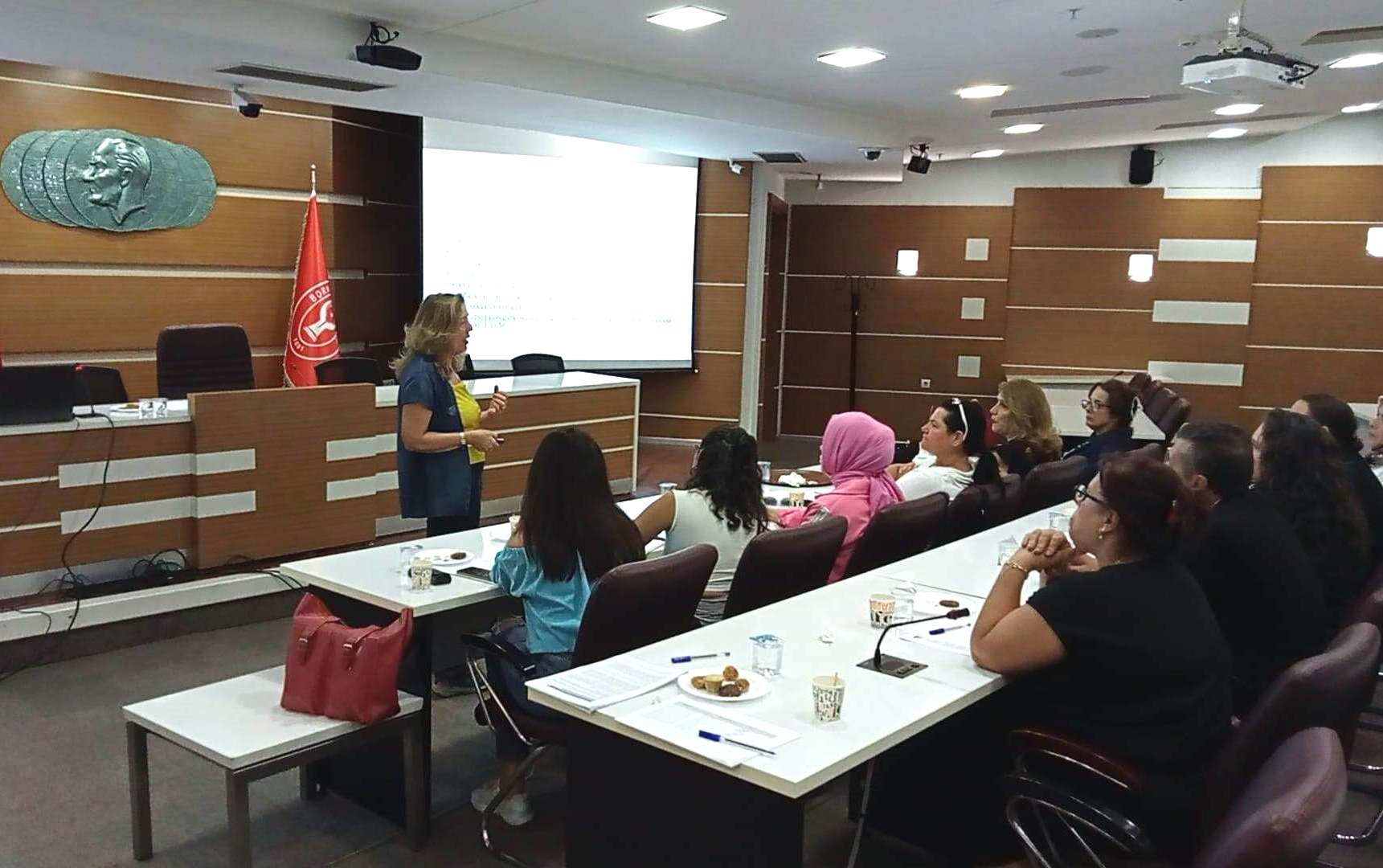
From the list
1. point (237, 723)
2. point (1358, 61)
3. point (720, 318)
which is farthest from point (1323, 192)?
point (237, 723)

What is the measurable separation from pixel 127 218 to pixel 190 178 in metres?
0.47

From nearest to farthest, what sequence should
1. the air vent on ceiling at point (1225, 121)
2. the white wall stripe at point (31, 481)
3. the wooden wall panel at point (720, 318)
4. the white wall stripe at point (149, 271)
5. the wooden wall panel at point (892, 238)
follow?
1. the white wall stripe at point (31, 481)
2. the white wall stripe at point (149, 271)
3. the air vent on ceiling at point (1225, 121)
4. the wooden wall panel at point (720, 318)
5. the wooden wall panel at point (892, 238)

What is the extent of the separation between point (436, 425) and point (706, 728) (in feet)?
7.42

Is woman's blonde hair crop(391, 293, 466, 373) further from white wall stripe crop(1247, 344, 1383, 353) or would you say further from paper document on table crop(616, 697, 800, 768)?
white wall stripe crop(1247, 344, 1383, 353)

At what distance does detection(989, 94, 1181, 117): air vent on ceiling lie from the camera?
A: 7.02 metres

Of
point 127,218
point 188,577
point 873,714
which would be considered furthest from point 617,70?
point 873,714

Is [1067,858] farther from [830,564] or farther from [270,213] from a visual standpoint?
[270,213]

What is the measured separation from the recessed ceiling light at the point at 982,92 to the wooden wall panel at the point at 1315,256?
4.26 m

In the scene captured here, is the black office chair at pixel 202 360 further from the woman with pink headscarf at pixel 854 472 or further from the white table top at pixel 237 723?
the woman with pink headscarf at pixel 854 472

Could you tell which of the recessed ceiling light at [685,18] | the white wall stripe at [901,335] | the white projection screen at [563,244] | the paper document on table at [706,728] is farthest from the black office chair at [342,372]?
the white wall stripe at [901,335]

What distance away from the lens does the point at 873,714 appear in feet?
6.97

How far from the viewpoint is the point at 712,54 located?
18.8ft

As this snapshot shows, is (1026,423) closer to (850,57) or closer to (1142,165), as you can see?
(850,57)

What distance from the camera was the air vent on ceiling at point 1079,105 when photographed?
23.0 feet
